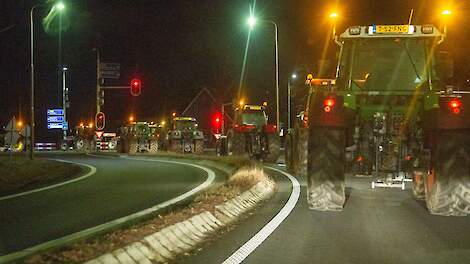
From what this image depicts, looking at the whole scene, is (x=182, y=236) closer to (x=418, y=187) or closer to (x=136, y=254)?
(x=136, y=254)

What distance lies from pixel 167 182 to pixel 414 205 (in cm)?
870

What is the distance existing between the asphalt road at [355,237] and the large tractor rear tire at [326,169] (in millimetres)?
299

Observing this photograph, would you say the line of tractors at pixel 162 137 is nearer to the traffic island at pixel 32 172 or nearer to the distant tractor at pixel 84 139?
the distant tractor at pixel 84 139

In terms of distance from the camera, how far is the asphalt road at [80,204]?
35.5ft

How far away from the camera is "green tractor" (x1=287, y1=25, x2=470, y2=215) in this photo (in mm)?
13148

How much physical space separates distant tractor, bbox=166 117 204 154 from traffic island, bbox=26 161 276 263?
31186 millimetres

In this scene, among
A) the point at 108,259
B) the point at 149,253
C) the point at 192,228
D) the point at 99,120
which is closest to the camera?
the point at 108,259

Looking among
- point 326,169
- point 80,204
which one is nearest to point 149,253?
point 326,169

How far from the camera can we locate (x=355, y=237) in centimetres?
1048

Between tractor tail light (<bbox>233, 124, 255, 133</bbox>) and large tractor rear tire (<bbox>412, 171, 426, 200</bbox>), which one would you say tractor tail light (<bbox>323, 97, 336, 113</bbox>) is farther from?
tractor tail light (<bbox>233, 124, 255, 133</bbox>)

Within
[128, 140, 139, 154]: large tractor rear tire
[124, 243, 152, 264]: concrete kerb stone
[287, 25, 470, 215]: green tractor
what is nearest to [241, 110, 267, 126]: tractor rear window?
[128, 140, 139, 154]: large tractor rear tire

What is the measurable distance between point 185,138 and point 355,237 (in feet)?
121

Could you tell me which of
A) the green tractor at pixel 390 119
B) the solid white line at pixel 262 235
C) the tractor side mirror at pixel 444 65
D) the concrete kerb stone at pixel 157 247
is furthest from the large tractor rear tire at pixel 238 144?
the concrete kerb stone at pixel 157 247

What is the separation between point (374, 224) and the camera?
38.7 feet
